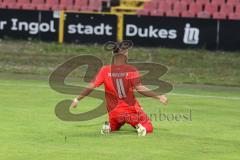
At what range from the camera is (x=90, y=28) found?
28656 mm

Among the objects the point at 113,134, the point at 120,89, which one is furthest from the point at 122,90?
the point at 113,134

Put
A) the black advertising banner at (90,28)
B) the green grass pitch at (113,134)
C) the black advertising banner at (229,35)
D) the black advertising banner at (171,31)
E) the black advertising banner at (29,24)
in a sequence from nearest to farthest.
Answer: the green grass pitch at (113,134) < the black advertising banner at (229,35) < the black advertising banner at (171,31) < the black advertising banner at (90,28) < the black advertising banner at (29,24)

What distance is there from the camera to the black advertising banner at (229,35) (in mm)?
26922

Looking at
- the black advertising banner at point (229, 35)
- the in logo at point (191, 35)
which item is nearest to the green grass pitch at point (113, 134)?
the black advertising banner at point (229, 35)

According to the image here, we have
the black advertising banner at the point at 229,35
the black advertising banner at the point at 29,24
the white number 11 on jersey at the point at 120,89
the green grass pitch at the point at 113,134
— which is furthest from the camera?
the black advertising banner at the point at 29,24

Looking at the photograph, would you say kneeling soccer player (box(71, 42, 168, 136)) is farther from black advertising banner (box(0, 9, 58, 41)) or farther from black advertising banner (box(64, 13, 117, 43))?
black advertising banner (box(0, 9, 58, 41))

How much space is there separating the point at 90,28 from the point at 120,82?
15.8 meters

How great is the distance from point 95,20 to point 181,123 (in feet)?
46.8

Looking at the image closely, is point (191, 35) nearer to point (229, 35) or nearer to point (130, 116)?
point (229, 35)

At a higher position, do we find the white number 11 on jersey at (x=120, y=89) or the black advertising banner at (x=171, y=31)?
the white number 11 on jersey at (x=120, y=89)

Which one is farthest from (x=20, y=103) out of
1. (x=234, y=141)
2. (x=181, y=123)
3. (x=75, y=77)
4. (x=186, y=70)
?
(x=186, y=70)

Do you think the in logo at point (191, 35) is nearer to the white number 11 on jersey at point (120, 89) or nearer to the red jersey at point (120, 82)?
the red jersey at point (120, 82)

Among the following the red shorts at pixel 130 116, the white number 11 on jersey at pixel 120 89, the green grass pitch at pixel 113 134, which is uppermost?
the white number 11 on jersey at pixel 120 89

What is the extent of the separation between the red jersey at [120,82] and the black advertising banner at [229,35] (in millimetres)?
14299
